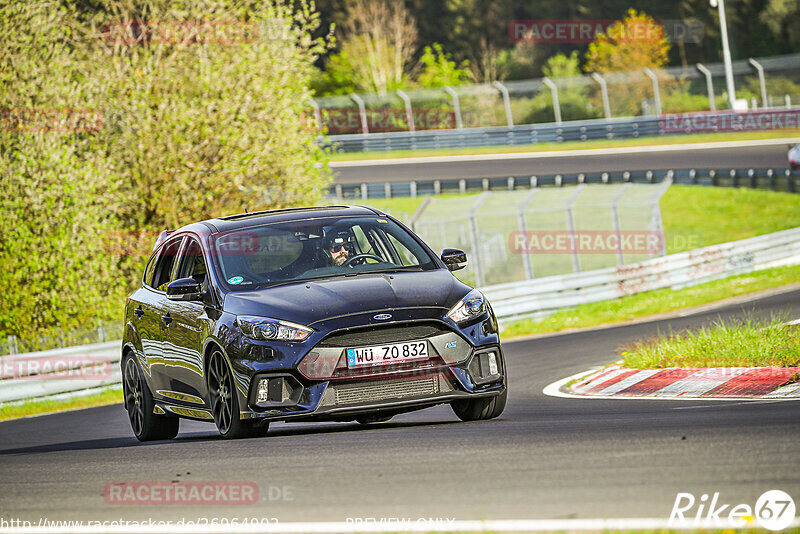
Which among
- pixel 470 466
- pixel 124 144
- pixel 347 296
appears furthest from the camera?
pixel 124 144

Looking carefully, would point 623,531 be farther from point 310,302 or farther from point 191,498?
point 310,302

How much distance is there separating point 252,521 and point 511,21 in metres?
83.7

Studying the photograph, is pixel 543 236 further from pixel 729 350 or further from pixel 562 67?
pixel 562 67

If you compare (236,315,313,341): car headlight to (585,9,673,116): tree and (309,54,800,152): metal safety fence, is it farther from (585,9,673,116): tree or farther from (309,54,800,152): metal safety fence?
(585,9,673,116): tree

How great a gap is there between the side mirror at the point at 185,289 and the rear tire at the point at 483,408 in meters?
2.17

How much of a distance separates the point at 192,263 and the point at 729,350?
506 cm

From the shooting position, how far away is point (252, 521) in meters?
6.00

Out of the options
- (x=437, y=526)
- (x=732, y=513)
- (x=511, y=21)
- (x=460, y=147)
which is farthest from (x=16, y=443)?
(x=511, y=21)

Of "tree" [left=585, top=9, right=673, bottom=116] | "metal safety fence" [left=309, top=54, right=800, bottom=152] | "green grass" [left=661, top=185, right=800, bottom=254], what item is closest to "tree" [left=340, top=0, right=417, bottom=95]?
"tree" [left=585, top=9, right=673, bottom=116]

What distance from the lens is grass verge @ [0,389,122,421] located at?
55.7 feet

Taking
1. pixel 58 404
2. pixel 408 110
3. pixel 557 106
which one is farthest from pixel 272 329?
pixel 408 110

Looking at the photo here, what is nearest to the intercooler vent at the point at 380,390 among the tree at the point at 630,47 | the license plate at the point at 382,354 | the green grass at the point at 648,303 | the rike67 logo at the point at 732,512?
the license plate at the point at 382,354

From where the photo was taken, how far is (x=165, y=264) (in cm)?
1088

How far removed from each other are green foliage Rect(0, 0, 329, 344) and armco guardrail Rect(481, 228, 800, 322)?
6.48m
